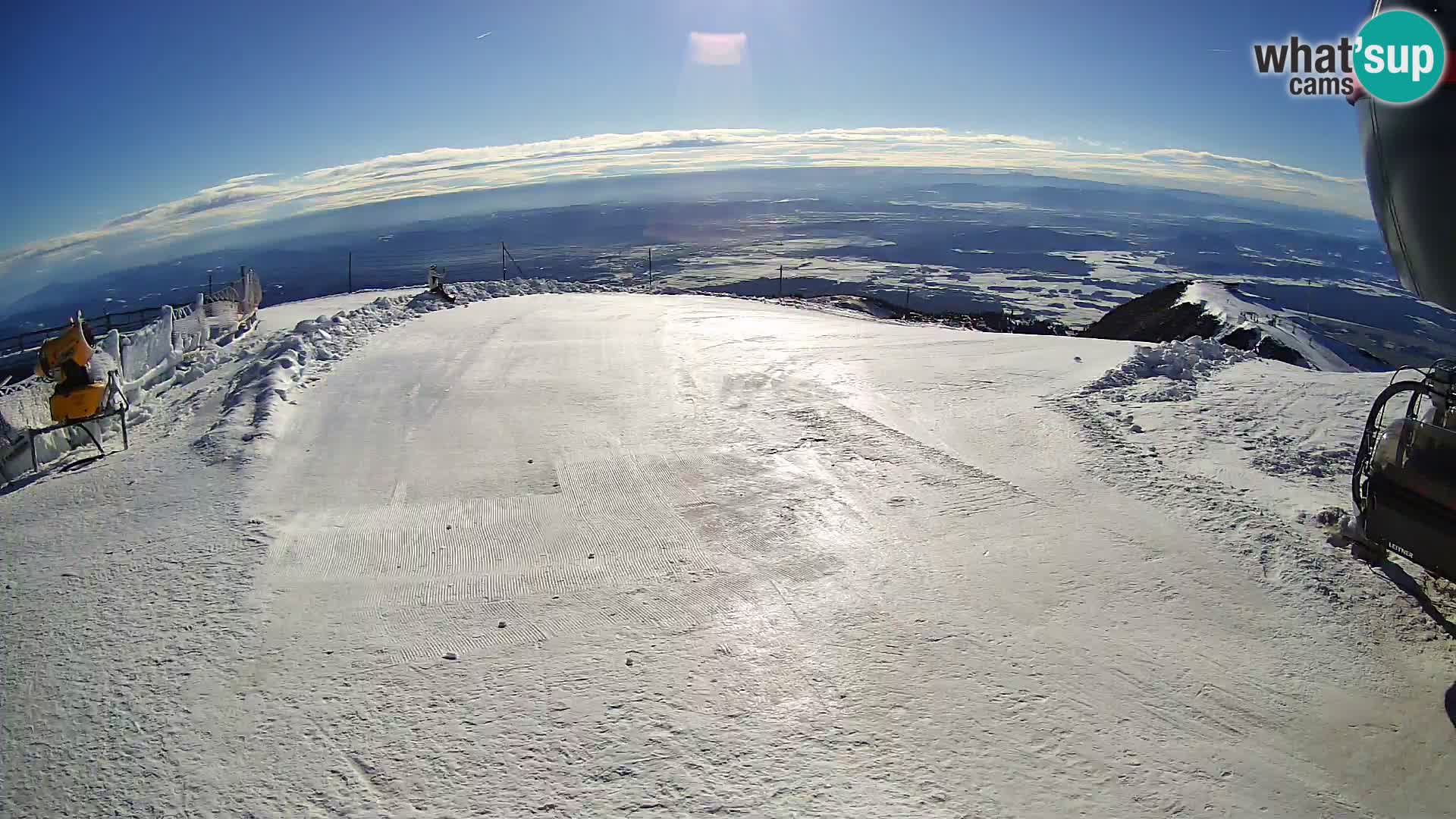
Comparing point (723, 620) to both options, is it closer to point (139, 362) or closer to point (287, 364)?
point (287, 364)

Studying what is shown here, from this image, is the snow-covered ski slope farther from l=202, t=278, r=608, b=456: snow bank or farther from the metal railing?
the metal railing

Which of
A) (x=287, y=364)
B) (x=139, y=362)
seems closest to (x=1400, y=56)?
(x=287, y=364)

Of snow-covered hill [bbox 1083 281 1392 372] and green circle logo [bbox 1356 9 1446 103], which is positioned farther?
snow-covered hill [bbox 1083 281 1392 372]

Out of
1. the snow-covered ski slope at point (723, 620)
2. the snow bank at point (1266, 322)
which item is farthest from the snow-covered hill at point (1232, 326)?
the snow-covered ski slope at point (723, 620)

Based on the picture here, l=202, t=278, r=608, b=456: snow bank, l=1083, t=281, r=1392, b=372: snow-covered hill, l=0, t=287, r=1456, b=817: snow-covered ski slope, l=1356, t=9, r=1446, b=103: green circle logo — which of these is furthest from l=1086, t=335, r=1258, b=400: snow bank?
l=202, t=278, r=608, b=456: snow bank

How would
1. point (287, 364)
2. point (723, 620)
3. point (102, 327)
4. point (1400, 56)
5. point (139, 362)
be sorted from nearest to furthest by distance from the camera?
1. point (1400, 56)
2. point (723, 620)
3. point (287, 364)
4. point (139, 362)
5. point (102, 327)

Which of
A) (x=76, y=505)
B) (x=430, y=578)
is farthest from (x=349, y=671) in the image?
(x=76, y=505)
